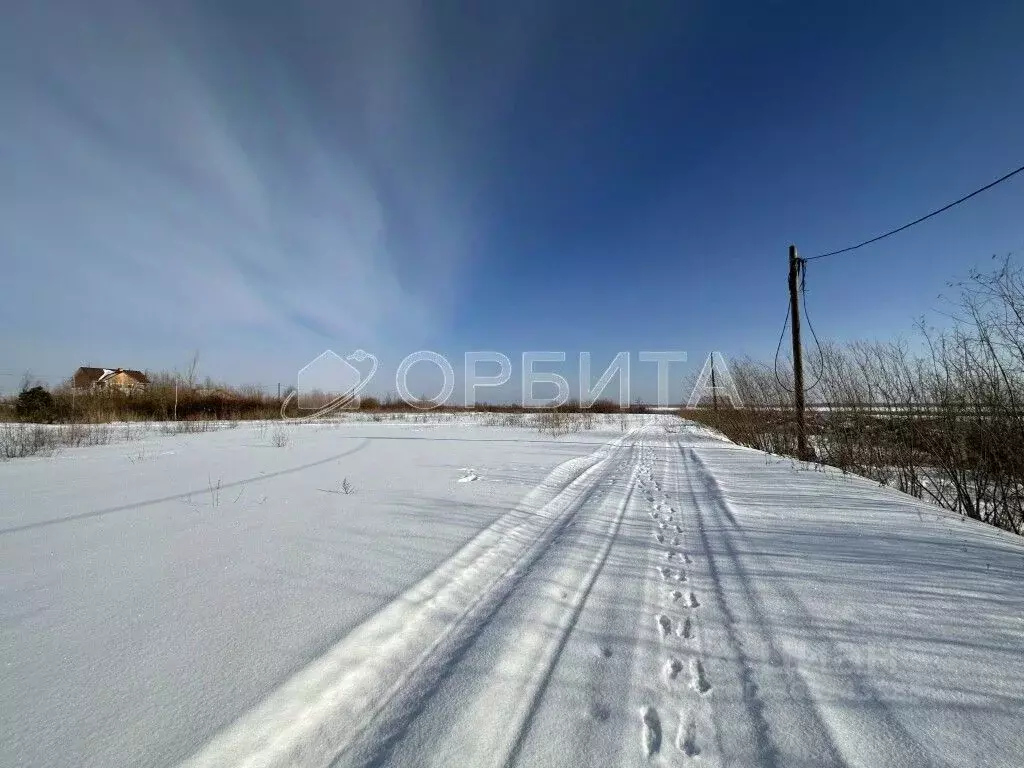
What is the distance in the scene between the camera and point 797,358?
9117 millimetres

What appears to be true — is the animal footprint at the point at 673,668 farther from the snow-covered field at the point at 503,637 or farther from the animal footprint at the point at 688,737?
the animal footprint at the point at 688,737

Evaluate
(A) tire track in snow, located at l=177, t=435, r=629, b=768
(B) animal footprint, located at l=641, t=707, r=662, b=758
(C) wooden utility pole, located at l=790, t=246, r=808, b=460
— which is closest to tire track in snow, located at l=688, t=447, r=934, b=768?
(B) animal footprint, located at l=641, t=707, r=662, b=758

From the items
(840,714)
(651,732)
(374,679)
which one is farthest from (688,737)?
(374,679)

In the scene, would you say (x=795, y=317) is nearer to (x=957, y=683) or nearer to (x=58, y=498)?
(x=957, y=683)

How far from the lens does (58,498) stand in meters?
4.61

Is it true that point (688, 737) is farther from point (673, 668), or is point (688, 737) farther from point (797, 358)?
point (797, 358)

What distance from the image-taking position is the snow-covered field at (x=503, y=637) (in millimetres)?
1396

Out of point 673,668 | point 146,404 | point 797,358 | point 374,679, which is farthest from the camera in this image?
point 146,404

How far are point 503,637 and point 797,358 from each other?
31.6 feet

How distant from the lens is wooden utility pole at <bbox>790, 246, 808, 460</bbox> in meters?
8.68

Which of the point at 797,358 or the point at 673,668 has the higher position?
the point at 797,358

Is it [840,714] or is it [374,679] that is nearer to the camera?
[840,714]

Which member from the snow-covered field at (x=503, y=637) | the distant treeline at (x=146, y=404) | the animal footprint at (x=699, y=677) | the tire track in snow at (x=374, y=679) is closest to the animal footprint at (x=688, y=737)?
the snow-covered field at (x=503, y=637)

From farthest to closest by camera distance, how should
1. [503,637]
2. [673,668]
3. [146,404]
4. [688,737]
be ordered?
[146,404], [503,637], [673,668], [688,737]
